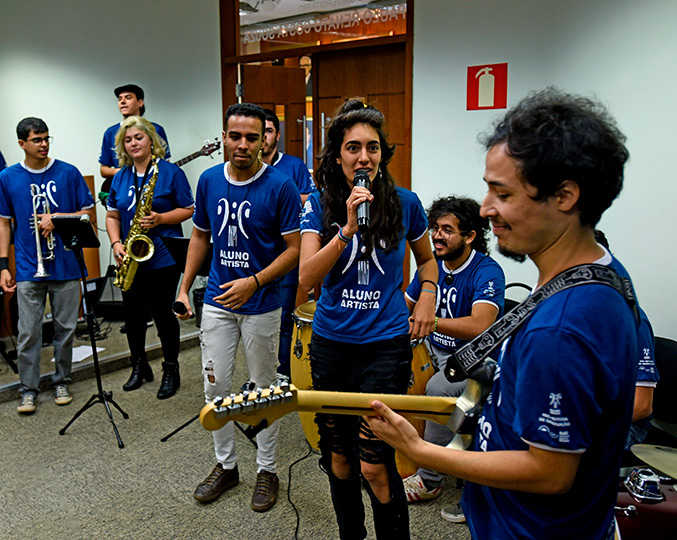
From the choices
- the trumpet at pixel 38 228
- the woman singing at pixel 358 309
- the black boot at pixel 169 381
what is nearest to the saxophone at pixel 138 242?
the trumpet at pixel 38 228

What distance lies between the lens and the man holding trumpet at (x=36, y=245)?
12.1 feet

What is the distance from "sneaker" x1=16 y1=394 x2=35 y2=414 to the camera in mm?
3697

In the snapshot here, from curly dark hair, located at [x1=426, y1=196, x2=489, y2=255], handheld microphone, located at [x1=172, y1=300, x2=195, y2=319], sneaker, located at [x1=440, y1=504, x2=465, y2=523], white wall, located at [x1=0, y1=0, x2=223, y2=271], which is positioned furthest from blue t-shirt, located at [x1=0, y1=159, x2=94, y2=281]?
sneaker, located at [x1=440, y1=504, x2=465, y2=523]

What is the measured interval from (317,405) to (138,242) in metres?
2.80

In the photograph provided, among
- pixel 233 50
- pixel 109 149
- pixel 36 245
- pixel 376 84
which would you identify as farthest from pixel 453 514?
pixel 233 50

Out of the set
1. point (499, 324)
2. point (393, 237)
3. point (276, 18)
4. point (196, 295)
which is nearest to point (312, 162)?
point (276, 18)

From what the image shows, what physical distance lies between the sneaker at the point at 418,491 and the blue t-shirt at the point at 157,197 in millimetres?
2163

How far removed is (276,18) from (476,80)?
7.30 feet

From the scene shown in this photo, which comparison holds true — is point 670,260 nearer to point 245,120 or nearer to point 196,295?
point 245,120

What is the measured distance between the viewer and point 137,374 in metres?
4.16

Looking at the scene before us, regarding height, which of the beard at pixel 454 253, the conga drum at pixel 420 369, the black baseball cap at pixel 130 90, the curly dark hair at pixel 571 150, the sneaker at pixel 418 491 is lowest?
the sneaker at pixel 418 491

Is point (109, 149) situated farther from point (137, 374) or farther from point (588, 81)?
point (588, 81)

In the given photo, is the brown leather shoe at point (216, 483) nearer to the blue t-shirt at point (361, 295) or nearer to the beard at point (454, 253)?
the blue t-shirt at point (361, 295)

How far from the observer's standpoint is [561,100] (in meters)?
0.99
